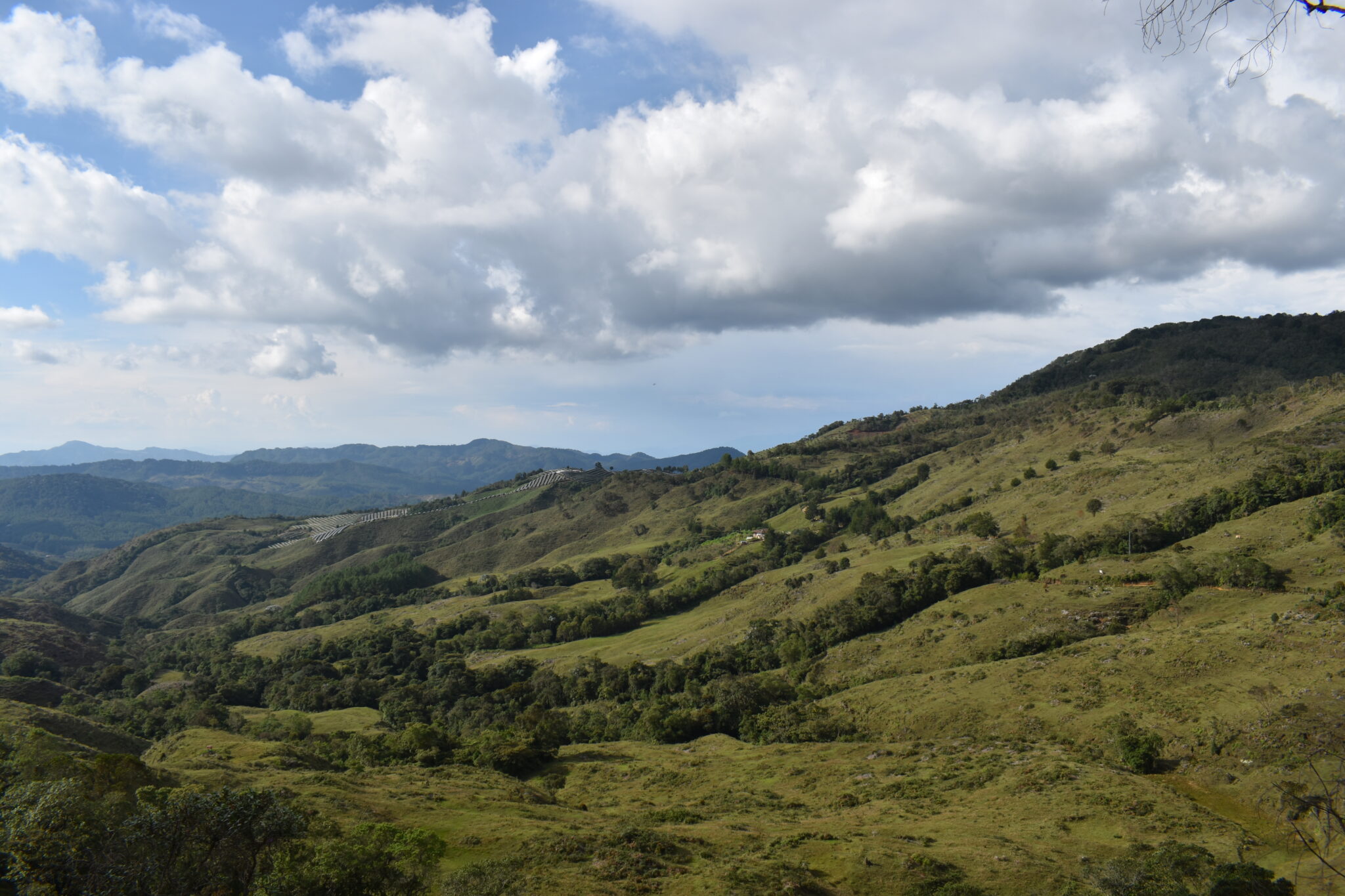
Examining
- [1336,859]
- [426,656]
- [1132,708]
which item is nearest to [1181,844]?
[1336,859]

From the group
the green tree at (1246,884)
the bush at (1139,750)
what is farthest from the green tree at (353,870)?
the bush at (1139,750)

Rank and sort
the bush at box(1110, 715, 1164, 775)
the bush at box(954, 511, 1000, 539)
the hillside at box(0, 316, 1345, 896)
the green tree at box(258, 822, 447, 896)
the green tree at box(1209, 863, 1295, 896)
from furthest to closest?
the bush at box(954, 511, 1000, 539)
the bush at box(1110, 715, 1164, 775)
the hillside at box(0, 316, 1345, 896)
the green tree at box(1209, 863, 1295, 896)
the green tree at box(258, 822, 447, 896)

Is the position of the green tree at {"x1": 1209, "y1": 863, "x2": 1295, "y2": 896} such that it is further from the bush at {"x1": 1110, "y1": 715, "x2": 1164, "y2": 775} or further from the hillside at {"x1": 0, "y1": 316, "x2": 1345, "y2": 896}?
the bush at {"x1": 1110, "y1": 715, "x2": 1164, "y2": 775}

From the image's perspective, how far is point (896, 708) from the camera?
71.2 metres

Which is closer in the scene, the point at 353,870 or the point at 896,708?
the point at 353,870

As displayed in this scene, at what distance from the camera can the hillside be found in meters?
37.4

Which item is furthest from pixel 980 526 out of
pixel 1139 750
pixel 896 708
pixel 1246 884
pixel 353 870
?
pixel 353 870

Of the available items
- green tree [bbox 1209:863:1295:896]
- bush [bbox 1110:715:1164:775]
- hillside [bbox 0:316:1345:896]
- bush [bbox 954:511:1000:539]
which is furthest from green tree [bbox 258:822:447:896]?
bush [bbox 954:511:1000:539]

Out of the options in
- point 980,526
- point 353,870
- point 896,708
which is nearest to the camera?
point 353,870

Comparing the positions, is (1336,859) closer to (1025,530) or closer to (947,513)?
(1025,530)

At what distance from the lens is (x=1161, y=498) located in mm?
110125

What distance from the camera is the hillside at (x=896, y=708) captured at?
123 ft

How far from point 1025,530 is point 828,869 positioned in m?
101

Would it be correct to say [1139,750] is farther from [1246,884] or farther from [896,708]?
[1246,884]
